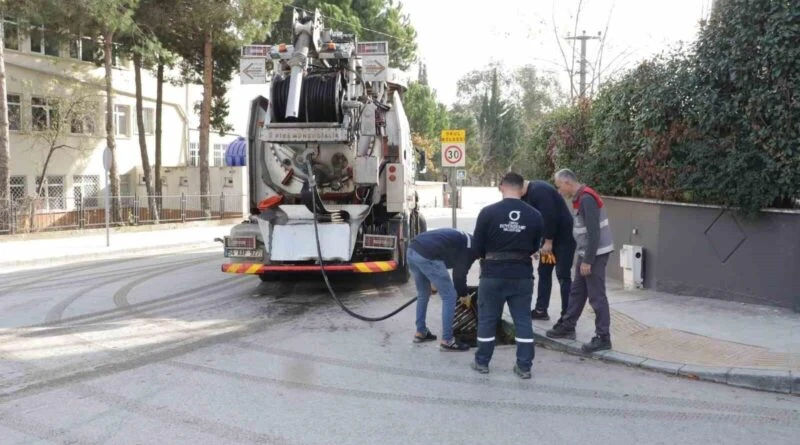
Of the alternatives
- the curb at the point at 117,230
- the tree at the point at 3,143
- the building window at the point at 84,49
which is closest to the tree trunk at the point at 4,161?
the tree at the point at 3,143

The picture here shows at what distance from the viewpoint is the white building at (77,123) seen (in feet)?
90.2

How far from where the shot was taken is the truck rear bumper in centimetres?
954

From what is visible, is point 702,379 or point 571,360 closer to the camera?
point 702,379

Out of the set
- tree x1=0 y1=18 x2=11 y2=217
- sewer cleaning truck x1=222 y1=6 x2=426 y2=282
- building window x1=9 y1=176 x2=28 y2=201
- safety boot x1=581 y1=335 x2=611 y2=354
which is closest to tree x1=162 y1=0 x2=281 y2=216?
tree x1=0 y1=18 x2=11 y2=217

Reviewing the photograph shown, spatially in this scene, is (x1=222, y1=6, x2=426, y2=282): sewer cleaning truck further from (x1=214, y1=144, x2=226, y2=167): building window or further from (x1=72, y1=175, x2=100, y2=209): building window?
(x1=214, y1=144, x2=226, y2=167): building window

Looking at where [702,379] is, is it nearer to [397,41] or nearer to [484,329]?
[484,329]

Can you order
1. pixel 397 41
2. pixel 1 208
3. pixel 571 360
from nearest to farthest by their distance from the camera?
pixel 571 360
pixel 1 208
pixel 397 41

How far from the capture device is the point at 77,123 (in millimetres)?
29234

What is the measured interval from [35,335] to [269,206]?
3495 mm

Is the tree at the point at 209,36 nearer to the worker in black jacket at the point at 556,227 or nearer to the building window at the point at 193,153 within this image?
the building window at the point at 193,153

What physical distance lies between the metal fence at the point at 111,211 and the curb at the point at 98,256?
5044 mm

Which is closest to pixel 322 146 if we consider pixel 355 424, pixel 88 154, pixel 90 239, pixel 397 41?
pixel 355 424

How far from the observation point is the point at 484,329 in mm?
6062

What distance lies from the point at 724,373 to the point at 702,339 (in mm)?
1157
